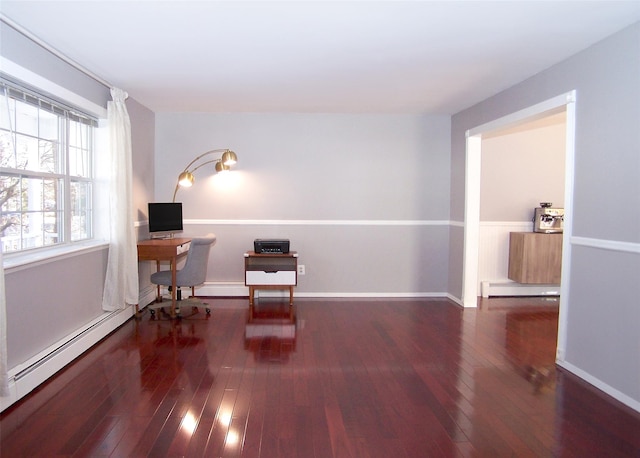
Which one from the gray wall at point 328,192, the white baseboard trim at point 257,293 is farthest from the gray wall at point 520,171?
the white baseboard trim at point 257,293

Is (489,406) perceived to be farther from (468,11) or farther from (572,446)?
(468,11)

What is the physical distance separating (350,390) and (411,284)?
296cm

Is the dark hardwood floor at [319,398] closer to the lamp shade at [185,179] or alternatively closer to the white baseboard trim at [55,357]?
the white baseboard trim at [55,357]

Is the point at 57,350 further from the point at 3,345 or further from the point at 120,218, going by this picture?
the point at 120,218

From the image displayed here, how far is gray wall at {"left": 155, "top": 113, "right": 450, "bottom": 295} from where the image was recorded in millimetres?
5398

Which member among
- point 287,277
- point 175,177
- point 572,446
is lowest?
point 572,446

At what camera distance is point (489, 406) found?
262cm

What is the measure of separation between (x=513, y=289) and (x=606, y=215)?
2956 mm

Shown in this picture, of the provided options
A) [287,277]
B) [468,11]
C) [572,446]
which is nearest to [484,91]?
[468,11]

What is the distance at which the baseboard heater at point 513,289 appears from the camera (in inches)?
220

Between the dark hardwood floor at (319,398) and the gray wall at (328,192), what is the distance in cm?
136

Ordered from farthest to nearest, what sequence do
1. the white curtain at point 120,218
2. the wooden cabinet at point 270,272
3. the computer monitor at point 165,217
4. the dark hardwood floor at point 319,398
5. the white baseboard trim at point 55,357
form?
1. the wooden cabinet at point 270,272
2. the computer monitor at point 165,217
3. the white curtain at point 120,218
4. the white baseboard trim at point 55,357
5. the dark hardwood floor at point 319,398

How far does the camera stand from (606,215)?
9.43 feet

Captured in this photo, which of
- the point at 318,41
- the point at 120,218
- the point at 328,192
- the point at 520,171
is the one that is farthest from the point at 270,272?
the point at 520,171
